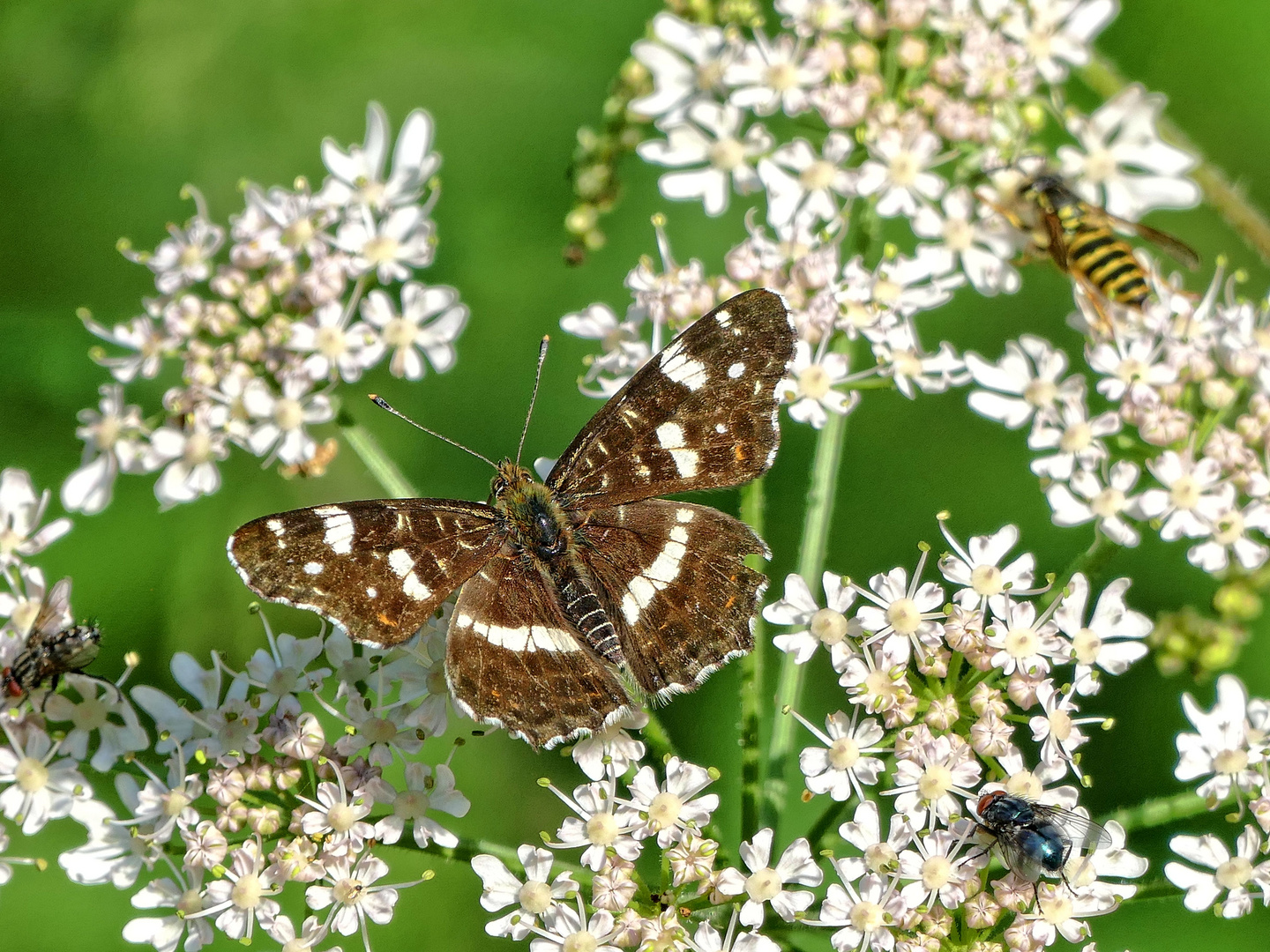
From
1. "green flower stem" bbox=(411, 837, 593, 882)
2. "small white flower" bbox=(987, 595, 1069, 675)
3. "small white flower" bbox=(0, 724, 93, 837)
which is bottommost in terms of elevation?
"small white flower" bbox=(0, 724, 93, 837)

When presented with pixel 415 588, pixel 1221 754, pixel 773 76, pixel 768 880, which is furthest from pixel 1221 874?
pixel 773 76

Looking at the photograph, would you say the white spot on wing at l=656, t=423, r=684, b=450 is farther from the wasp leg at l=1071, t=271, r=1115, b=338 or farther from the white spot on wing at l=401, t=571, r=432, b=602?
the wasp leg at l=1071, t=271, r=1115, b=338

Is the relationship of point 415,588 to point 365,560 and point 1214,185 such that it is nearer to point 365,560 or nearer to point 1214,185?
point 365,560

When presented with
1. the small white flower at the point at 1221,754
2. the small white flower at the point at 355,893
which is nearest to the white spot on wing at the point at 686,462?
the small white flower at the point at 355,893

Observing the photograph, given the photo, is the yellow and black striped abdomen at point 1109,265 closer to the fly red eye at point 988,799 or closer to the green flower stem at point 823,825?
the fly red eye at point 988,799

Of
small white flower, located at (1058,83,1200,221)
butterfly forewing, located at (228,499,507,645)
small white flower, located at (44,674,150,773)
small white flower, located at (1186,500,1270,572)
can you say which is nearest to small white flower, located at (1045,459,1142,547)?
small white flower, located at (1186,500,1270,572)

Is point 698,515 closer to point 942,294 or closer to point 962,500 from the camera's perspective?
point 942,294
